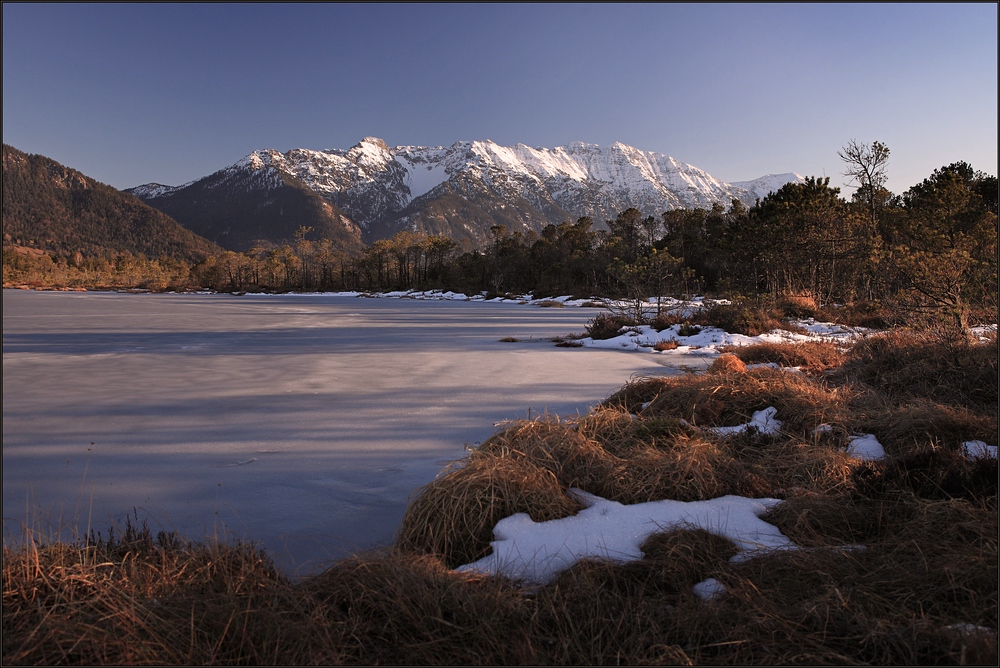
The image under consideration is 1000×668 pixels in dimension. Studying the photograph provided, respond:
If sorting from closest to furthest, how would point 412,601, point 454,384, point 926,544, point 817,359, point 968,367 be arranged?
point 412,601, point 926,544, point 968,367, point 454,384, point 817,359

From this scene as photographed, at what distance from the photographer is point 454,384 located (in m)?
8.63

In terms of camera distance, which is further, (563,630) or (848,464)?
(848,464)

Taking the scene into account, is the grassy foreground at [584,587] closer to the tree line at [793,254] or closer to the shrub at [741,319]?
the tree line at [793,254]

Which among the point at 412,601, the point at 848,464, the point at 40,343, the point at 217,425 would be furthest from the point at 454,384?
the point at 40,343

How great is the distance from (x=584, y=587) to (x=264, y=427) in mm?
4624

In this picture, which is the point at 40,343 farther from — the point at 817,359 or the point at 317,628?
the point at 817,359

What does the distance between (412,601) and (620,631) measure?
2.91 feet

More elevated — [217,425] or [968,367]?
[968,367]

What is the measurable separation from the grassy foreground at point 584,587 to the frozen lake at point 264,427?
0.59 metres

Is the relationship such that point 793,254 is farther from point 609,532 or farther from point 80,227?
point 80,227

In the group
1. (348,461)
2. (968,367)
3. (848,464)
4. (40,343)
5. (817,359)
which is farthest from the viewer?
(40,343)

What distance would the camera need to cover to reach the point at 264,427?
235 inches

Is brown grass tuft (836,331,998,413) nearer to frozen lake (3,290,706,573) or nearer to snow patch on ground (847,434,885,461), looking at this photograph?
snow patch on ground (847,434,885,461)

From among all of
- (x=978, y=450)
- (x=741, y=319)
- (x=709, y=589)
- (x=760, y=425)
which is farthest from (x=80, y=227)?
(x=978, y=450)
